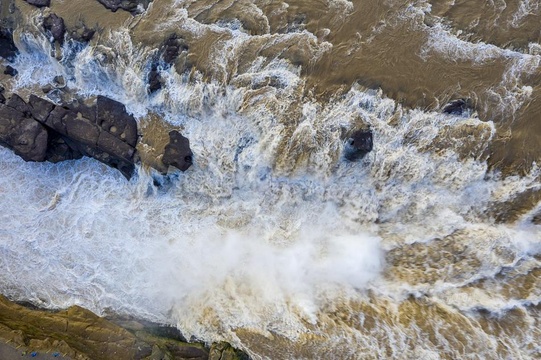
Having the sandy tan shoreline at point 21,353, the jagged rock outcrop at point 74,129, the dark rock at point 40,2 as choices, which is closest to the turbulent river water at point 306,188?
the dark rock at point 40,2

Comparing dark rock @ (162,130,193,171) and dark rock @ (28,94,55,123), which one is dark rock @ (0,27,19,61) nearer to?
dark rock @ (28,94,55,123)

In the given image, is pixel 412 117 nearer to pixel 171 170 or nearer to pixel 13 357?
pixel 171 170

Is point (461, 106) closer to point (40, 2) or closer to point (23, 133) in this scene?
point (23, 133)

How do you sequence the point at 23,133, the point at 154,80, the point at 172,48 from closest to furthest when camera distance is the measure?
the point at 172,48
the point at 154,80
the point at 23,133

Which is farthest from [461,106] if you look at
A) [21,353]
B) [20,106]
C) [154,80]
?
[21,353]

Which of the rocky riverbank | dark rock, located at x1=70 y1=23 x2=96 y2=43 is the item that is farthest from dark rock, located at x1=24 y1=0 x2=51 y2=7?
the rocky riverbank

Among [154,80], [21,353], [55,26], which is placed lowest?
[21,353]
